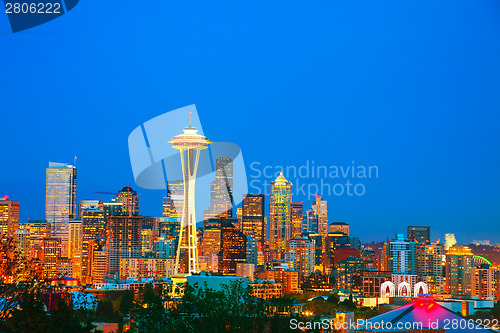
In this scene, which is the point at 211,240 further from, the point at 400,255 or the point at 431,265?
the point at 431,265

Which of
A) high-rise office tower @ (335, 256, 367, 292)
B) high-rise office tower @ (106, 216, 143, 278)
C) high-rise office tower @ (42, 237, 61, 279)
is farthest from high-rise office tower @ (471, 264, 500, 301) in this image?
high-rise office tower @ (42, 237, 61, 279)

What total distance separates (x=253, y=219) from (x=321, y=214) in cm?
1526

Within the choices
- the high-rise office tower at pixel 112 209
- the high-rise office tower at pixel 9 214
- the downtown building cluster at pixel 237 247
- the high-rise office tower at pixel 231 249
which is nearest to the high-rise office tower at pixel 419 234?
the downtown building cluster at pixel 237 247

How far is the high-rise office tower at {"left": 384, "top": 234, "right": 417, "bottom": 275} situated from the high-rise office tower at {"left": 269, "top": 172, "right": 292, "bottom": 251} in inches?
813

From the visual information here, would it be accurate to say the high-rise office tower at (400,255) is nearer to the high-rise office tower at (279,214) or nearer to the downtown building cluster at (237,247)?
the downtown building cluster at (237,247)

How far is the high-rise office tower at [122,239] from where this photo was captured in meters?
93.8

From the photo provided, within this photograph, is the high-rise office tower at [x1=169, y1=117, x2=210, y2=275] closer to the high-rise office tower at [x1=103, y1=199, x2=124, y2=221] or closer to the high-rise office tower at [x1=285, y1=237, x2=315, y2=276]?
the high-rise office tower at [x1=285, y1=237, x2=315, y2=276]

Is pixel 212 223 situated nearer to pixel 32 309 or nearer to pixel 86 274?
pixel 86 274

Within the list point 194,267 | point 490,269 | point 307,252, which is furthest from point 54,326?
point 307,252

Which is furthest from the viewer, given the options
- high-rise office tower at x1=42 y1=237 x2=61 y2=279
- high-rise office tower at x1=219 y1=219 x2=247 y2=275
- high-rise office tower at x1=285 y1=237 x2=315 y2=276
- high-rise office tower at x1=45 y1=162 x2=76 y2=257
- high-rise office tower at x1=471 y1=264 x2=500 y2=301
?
high-rise office tower at x1=45 y1=162 x2=76 y2=257

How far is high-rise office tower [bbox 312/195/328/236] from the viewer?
→ 112 m

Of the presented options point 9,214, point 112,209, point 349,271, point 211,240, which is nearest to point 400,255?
point 349,271

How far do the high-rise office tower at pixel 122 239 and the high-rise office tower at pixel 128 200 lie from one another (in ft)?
10.7

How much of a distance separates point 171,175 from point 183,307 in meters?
60.6
